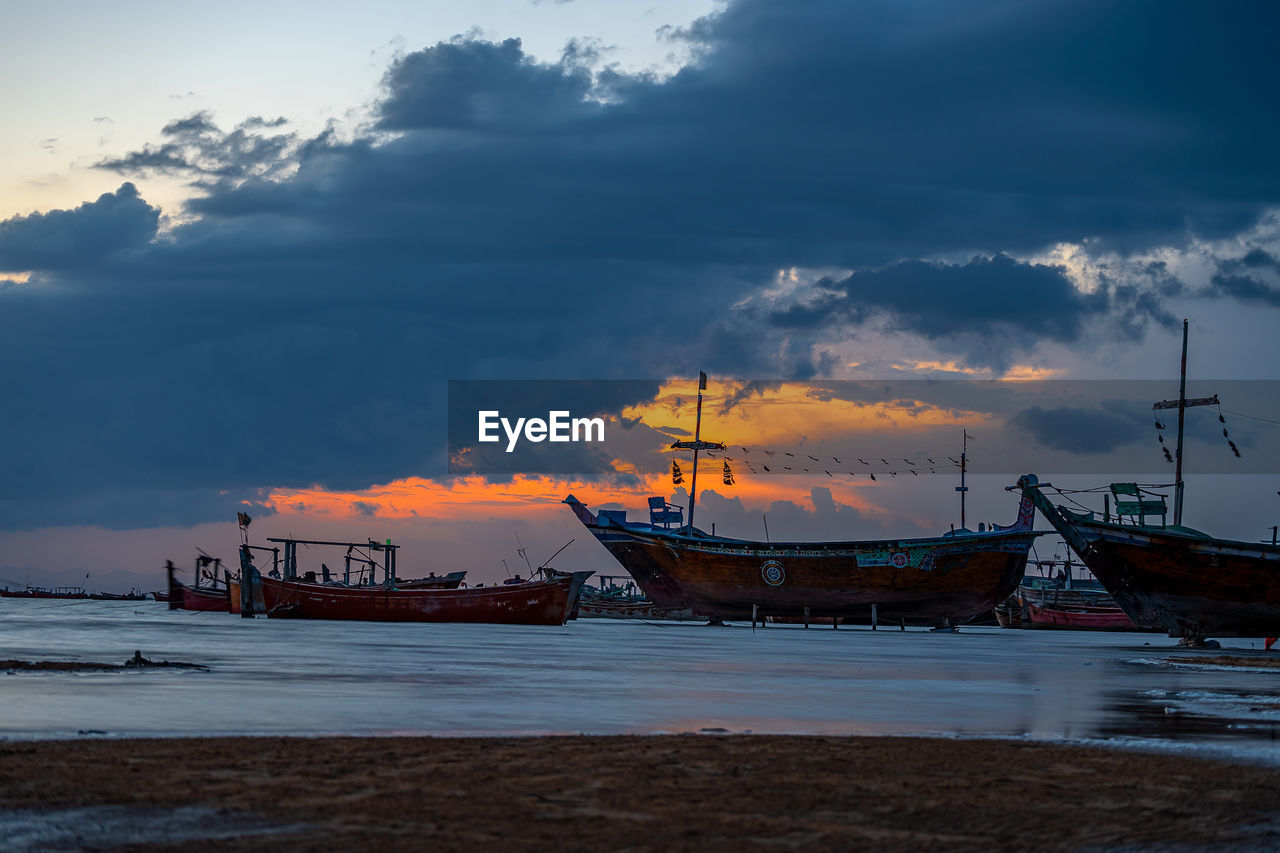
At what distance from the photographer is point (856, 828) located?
25.0ft

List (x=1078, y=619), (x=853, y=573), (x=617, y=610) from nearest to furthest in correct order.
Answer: (x=853, y=573) → (x=1078, y=619) → (x=617, y=610)

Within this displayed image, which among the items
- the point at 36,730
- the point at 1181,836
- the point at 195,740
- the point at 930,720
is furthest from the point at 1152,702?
the point at 36,730

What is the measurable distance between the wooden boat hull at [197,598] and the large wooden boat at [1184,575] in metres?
76.5

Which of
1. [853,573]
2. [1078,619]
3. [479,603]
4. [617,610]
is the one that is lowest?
[617,610]

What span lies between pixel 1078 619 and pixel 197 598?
254 feet

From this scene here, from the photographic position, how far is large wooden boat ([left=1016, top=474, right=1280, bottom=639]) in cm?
4178

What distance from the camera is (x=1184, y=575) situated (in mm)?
43188

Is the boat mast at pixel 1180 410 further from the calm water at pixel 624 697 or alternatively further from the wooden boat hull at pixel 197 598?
the wooden boat hull at pixel 197 598

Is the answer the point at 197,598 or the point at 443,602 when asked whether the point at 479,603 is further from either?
the point at 197,598

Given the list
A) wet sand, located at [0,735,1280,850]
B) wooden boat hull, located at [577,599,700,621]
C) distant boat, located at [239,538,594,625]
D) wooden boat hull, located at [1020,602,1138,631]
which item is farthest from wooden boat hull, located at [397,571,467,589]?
wet sand, located at [0,735,1280,850]

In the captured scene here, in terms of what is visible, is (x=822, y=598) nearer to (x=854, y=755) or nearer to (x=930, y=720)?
(x=930, y=720)

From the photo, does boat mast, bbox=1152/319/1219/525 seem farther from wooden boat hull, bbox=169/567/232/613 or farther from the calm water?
wooden boat hull, bbox=169/567/232/613

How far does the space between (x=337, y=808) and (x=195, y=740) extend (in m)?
3.78

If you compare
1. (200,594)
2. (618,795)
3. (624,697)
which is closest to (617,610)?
(200,594)
